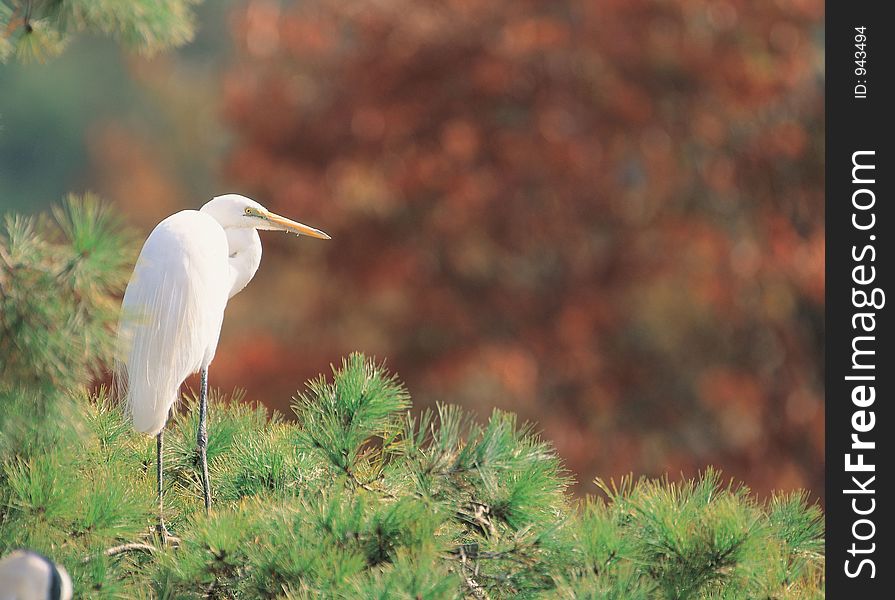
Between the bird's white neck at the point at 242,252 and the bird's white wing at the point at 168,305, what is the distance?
0.10m

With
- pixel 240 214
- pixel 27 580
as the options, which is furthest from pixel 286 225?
pixel 27 580

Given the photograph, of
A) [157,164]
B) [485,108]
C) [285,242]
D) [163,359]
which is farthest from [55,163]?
[163,359]

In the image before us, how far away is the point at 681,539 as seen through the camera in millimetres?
1301

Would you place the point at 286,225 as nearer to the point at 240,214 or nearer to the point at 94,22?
the point at 240,214

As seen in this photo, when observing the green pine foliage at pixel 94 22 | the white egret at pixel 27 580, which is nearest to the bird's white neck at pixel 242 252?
the green pine foliage at pixel 94 22

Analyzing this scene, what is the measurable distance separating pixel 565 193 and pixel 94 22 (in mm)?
2631

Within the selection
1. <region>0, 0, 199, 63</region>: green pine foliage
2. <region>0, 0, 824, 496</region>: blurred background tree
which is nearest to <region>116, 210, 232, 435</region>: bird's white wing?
<region>0, 0, 199, 63</region>: green pine foliage

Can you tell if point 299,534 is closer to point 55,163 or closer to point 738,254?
point 738,254

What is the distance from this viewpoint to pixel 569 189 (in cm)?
377

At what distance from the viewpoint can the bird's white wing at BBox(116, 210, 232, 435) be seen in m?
1.46

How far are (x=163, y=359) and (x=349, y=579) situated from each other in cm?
48

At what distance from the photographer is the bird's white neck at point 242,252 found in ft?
5.40

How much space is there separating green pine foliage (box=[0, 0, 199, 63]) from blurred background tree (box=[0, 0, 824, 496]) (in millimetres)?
2380

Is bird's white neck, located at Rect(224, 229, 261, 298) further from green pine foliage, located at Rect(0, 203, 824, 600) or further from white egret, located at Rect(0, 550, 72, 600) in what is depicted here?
white egret, located at Rect(0, 550, 72, 600)
